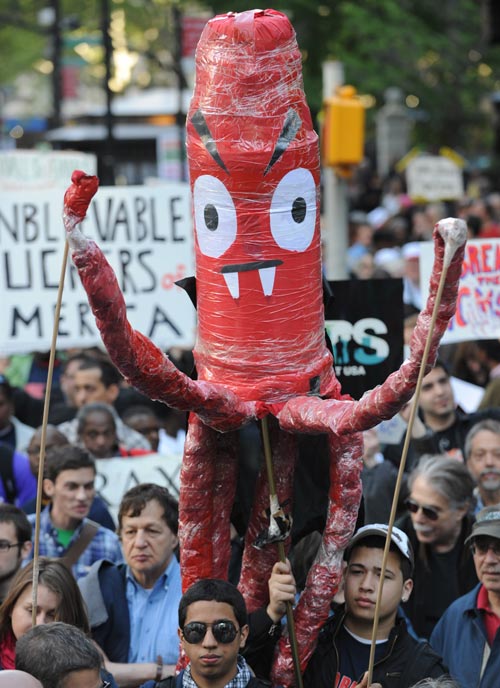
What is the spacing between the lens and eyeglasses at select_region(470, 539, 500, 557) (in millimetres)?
5184

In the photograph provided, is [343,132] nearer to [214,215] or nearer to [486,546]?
[486,546]

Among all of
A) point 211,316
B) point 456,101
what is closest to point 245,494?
→ point 211,316

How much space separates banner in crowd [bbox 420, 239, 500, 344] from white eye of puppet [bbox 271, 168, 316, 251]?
12.0ft

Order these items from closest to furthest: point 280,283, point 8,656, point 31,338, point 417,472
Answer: point 280,283, point 8,656, point 417,472, point 31,338

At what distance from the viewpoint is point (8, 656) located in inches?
202

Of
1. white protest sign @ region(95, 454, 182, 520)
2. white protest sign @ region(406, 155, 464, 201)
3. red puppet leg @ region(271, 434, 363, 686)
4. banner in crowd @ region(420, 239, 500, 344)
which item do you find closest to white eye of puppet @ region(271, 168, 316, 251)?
red puppet leg @ region(271, 434, 363, 686)

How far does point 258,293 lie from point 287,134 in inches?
21.1

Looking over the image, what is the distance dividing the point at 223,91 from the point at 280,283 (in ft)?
2.17

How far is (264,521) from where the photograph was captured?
4.85m

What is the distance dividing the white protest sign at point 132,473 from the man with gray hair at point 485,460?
1.72 meters

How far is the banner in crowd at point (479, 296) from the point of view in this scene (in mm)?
8312

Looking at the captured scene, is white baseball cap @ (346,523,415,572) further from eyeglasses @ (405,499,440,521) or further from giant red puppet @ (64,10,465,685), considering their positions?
eyeglasses @ (405,499,440,521)

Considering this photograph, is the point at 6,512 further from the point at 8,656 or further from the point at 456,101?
the point at 456,101

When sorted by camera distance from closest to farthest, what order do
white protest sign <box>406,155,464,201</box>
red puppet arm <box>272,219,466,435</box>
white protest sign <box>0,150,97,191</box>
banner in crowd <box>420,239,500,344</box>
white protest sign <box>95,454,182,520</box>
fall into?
red puppet arm <box>272,219,466,435</box>, white protest sign <box>95,454,182,520</box>, banner in crowd <box>420,239,500,344</box>, white protest sign <box>0,150,97,191</box>, white protest sign <box>406,155,464,201</box>
